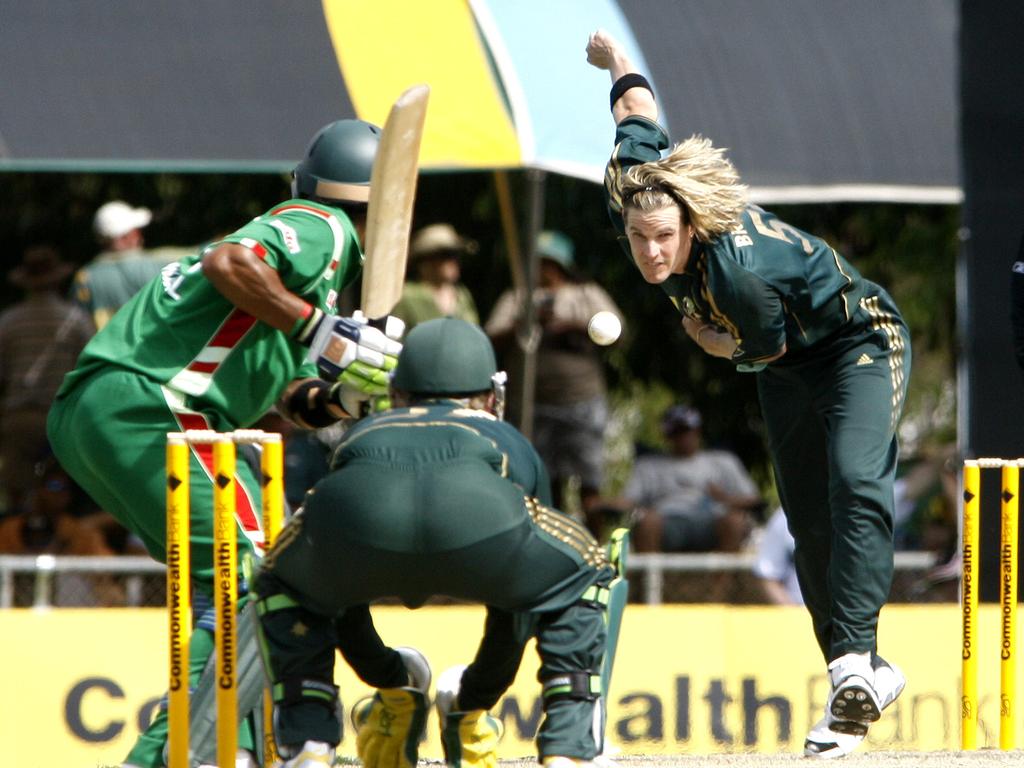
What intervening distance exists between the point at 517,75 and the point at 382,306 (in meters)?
4.35

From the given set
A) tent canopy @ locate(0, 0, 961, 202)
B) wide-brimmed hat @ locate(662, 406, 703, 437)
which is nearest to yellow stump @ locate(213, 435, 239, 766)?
tent canopy @ locate(0, 0, 961, 202)

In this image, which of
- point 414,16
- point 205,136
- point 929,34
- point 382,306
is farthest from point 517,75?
point 382,306

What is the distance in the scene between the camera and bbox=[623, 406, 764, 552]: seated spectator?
33.0ft

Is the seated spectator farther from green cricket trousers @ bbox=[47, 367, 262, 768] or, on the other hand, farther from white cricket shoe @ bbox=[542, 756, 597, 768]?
white cricket shoe @ bbox=[542, 756, 597, 768]

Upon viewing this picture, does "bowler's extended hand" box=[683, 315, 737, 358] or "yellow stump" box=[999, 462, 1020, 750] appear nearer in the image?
"bowler's extended hand" box=[683, 315, 737, 358]

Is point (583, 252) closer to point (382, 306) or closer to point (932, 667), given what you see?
point (932, 667)

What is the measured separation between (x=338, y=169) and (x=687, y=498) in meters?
5.43

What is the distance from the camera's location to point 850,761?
5.08 meters

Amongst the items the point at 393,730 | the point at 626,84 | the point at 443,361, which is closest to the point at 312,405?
the point at 443,361

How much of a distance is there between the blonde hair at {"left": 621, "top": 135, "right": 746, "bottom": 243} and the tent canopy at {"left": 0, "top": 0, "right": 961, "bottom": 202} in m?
4.20

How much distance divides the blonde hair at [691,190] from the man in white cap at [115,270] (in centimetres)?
437

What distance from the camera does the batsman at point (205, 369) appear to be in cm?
482

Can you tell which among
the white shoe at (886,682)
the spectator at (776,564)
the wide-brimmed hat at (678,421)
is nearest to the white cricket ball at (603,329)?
the white shoe at (886,682)

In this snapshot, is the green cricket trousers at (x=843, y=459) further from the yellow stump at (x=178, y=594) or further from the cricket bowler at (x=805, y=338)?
the yellow stump at (x=178, y=594)
